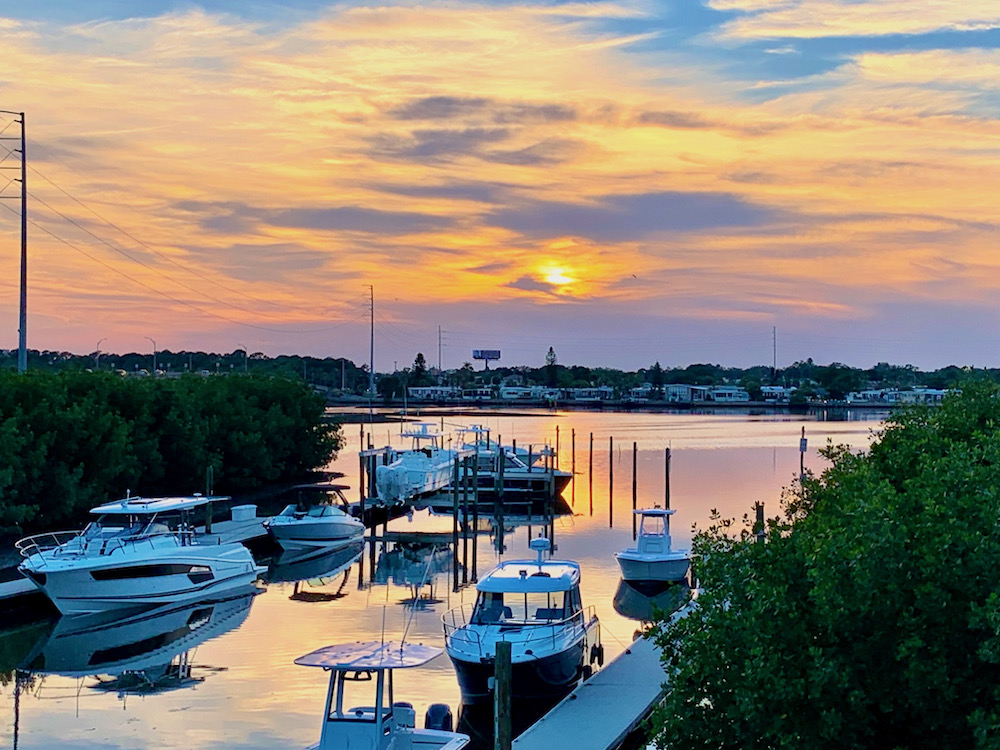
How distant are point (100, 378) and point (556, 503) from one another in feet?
96.0

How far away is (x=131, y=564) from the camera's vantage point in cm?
3641

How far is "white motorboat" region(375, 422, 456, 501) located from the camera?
58.4 meters

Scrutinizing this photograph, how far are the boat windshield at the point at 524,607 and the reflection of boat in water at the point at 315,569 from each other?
13975 mm

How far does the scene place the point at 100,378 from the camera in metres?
57.5

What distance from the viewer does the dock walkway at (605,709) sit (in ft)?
68.9

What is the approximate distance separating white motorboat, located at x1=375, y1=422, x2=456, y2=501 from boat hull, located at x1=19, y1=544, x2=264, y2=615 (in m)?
18.3

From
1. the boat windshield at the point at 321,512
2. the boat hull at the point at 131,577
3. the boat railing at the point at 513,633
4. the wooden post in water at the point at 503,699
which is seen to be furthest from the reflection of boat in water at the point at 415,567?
the wooden post in water at the point at 503,699

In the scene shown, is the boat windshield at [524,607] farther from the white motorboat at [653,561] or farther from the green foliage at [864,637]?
the green foliage at [864,637]

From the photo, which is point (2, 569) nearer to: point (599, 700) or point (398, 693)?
point (398, 693)

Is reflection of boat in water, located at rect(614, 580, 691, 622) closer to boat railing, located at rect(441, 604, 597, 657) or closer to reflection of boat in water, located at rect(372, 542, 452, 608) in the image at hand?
reflection of boat in water, located at rect(372, 542, 452, 608)

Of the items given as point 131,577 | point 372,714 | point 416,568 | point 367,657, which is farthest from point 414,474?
point 372,714

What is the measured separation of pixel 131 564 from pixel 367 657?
61.1 feet

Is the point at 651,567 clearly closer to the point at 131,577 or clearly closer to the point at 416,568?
the point at 416,568

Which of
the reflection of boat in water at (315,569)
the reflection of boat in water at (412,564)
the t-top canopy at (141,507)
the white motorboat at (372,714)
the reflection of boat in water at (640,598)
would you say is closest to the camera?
the white motorboat at (372,714)
